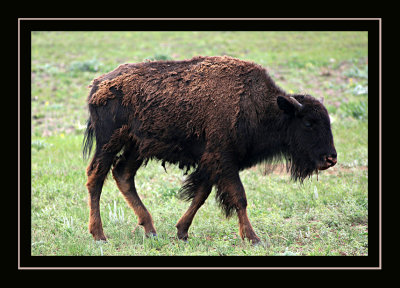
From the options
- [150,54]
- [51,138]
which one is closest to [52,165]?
[51,138]

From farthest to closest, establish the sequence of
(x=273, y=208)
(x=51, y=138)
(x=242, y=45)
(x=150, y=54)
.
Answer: (x=242, y=45) < (x=150, y=54) < (x=51, y=138) < (x=273, y=208)

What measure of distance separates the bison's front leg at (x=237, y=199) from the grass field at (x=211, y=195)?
196mm

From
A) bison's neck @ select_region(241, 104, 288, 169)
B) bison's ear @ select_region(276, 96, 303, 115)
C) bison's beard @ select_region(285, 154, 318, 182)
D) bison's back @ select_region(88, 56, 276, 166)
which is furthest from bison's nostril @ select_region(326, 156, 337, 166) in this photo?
bison's back @ select_region(88, 56, 276, 166)

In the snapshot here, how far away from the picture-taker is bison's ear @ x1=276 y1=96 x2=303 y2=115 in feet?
21.6

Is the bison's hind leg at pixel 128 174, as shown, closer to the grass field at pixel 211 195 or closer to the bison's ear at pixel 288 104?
→ the grass field at pixel 211 195

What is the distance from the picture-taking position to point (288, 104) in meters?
6.62

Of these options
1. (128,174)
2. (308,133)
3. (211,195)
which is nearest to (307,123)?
(308,133)

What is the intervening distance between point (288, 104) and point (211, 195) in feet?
10.0

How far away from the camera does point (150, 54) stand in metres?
19.7

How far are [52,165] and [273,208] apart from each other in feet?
16.0

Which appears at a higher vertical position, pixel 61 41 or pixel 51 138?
pixel 61 41

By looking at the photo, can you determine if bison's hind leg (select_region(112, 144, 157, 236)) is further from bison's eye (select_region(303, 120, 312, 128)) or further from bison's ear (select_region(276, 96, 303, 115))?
bison's eye (select_region(303, 120, 312, 128))

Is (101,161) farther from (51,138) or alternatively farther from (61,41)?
(61,41)

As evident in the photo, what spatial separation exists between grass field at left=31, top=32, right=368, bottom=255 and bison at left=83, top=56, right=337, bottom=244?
441mm
